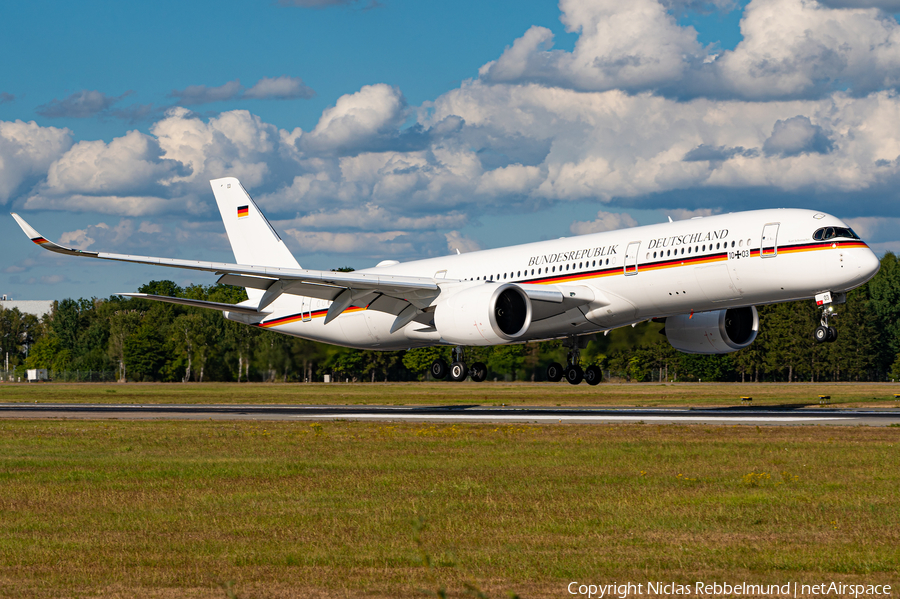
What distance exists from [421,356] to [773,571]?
97257 mm

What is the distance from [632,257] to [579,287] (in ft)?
8.94

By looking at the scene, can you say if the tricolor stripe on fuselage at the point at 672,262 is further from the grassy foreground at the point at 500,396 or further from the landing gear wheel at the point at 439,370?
the grassy foreground at the point at 500,396

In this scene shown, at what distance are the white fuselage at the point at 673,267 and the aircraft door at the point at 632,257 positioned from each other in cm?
4

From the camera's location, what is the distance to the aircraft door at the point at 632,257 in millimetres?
36062

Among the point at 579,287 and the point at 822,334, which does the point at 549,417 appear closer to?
the point at 579,287

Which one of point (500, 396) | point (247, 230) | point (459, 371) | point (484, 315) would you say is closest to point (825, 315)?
point (484, 315)

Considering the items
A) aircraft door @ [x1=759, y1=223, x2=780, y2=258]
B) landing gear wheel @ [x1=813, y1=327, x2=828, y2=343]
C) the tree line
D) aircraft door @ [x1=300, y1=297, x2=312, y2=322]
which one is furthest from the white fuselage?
the tree line

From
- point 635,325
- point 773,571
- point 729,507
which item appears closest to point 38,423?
point 635,325

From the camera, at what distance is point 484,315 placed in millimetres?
36500

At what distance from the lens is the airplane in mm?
32969

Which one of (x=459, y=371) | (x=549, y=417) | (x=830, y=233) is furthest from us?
(x=459, y=371)

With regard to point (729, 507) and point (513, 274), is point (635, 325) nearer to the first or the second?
point (513, 274)

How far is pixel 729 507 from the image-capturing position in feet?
50.8

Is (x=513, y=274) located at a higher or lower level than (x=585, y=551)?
higher
